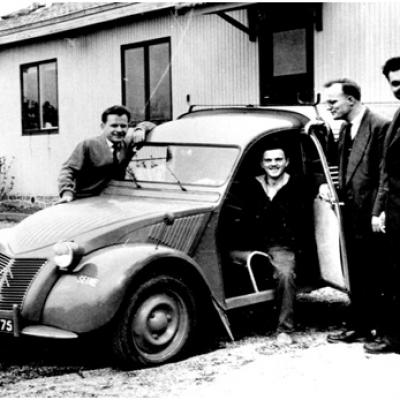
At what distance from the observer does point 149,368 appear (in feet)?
16.9

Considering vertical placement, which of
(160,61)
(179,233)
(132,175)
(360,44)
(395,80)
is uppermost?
(160,61)

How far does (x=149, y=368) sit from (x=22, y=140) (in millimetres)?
15668

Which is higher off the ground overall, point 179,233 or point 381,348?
point 179,233

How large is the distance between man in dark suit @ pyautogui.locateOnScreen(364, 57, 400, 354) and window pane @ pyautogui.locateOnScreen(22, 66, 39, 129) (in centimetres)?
1564

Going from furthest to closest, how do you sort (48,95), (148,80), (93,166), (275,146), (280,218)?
(48,95), (148,80), (93,166), (275,146), (280,218)

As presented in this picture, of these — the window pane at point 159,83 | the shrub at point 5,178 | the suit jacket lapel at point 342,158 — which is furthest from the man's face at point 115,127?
the shrub at point 5,178

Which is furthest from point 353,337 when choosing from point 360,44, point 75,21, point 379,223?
point 75,21

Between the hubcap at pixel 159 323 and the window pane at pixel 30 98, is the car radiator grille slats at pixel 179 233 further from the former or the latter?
the window pane at pixel 30 98

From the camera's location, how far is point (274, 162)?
20.3 ft

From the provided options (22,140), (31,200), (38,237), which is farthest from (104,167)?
(22,140)

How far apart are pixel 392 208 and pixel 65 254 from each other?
2.33 m

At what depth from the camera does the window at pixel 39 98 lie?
62.5 feet

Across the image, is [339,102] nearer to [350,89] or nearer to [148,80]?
[350,89]

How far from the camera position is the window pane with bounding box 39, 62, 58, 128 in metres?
19.0
